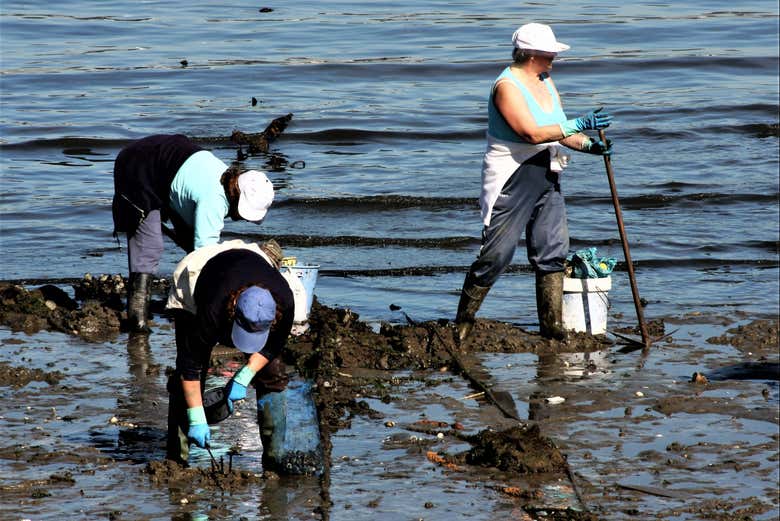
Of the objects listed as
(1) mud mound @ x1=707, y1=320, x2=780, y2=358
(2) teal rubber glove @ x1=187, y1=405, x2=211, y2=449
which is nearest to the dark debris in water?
(2) teal rubber glove @ x1=187, y1=405, x2=211, y2=449

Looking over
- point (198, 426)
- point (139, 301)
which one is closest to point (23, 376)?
point (139, 301)

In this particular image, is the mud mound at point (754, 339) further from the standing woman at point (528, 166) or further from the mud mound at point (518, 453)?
the mud mound at point (518, 453)

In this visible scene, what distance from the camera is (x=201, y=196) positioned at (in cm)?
755

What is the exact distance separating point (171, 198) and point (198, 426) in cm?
238

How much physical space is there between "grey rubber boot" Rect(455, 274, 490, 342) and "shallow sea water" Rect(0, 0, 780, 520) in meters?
0.30

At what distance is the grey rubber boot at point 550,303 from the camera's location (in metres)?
8.85

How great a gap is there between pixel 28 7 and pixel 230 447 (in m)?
22.8

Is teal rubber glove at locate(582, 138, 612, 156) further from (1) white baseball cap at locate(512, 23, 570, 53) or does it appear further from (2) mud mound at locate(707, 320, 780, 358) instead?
(2) mud mound at locate(707, 320, 780, 358)

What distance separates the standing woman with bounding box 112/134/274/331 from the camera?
7.14 meters

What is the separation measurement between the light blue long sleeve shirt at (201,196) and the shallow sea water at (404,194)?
1.06 meters

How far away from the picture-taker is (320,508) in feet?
19.7

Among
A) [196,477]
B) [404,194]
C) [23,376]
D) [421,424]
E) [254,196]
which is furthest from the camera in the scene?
[404,194]

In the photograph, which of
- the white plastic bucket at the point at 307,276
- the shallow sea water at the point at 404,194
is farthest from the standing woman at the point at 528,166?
the white plastic bucket at the point at 307,276

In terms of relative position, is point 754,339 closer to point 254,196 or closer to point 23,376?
point 254,196
